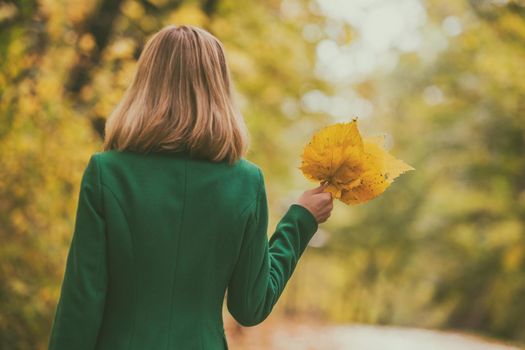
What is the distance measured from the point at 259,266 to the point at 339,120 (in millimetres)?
7183

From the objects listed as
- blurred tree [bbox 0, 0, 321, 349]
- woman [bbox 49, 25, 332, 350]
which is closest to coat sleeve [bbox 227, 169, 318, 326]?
woman [bbox 49, 25, 332, 350]

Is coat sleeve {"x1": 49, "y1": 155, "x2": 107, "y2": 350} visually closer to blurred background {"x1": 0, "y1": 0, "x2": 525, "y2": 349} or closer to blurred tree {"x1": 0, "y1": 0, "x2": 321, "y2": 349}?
blurred background {"x1": 0, "y1": 0, "x2": 525, "y2": 349}

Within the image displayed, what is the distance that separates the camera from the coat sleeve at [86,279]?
1.66m

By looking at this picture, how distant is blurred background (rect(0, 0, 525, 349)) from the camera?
4.43 metres

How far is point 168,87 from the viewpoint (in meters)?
1.79

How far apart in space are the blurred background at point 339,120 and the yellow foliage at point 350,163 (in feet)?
1.30

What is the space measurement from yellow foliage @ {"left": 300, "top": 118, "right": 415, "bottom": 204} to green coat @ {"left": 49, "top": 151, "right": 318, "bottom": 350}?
304 mm

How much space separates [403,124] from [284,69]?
923cm

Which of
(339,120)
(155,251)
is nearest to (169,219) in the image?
(155,251)

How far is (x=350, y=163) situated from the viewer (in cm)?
202

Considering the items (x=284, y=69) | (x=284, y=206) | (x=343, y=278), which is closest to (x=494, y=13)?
(x=284, y=69)

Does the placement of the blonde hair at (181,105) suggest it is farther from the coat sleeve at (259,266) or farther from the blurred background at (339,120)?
the blurred background at (339,120)

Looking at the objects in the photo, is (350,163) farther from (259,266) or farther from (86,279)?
(86,279)

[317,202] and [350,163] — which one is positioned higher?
[350,163]
